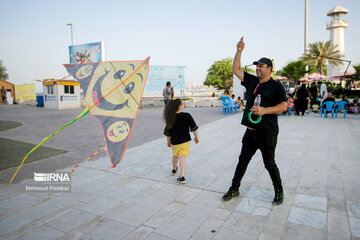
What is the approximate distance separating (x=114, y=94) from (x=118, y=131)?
21.7 inches

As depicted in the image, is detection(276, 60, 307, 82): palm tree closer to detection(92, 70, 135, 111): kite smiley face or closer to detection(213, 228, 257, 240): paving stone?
detection(92, 70, 135, 111): kite smiley face

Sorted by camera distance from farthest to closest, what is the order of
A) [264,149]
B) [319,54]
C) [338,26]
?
[338,26]
[319,54]
[264,149]

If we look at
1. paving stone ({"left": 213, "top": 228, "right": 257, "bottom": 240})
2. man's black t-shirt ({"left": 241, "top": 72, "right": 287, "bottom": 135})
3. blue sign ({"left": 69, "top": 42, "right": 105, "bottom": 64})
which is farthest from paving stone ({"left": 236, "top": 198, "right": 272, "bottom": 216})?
blue sign ({"left": 69, "top": 42, "right": 105, "bottom": 64})

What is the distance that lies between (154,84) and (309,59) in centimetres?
2661

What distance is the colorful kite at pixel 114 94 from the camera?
3.53 m

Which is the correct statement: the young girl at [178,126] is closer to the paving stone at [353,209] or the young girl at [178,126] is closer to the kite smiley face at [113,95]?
the kite smiley face at [113,95]

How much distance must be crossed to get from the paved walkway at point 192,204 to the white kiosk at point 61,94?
16.0m

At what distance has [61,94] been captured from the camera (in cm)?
1923

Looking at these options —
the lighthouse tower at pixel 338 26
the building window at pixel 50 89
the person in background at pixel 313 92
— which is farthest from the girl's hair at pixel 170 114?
the lighthouse tower at pixel 338 26

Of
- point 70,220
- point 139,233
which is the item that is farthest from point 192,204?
point 70,220

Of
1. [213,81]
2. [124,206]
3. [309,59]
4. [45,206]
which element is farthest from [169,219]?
[213,81]

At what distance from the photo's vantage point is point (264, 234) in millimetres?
2566

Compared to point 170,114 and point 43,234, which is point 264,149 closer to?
point 170,114

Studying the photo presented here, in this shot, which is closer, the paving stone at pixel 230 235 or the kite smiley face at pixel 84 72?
the paving stone at pixel 230 235
